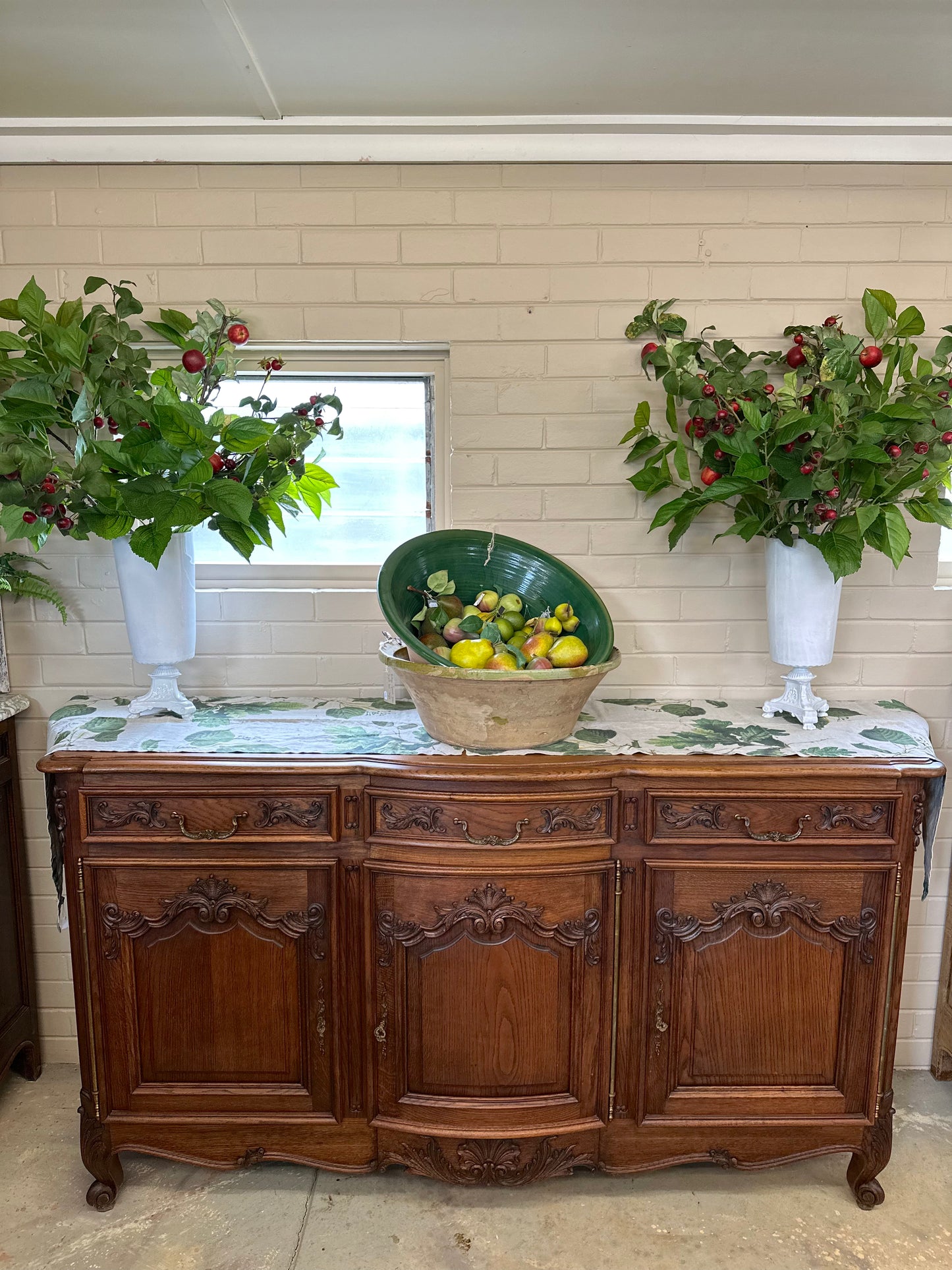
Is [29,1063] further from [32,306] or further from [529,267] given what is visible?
[529,267]

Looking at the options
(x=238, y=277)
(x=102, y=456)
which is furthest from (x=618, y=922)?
(x=238, y=277)

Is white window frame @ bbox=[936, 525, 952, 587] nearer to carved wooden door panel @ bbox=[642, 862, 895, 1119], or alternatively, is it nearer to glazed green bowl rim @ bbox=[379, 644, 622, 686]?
carved wooden door panel @ bbox=[642, 862, 895, 1119]

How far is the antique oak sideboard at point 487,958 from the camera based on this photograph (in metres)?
1.78

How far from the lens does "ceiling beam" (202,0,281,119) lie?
1578 millimetres

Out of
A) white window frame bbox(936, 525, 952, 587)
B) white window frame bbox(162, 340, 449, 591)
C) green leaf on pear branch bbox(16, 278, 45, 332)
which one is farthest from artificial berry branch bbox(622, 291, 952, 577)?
green leaf on pear branch bbox(16, 278, 45, 332)

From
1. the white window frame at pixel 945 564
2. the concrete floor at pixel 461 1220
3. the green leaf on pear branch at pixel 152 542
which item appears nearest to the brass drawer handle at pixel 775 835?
the concrete floor at pixel 461 1220

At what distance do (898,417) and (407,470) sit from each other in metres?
1.19

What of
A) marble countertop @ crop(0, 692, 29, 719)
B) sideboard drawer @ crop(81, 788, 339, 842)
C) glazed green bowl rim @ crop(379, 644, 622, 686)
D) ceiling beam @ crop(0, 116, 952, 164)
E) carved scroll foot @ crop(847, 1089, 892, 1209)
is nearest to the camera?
glazed green bowl rim @ crop(379, 644, 622, 686)

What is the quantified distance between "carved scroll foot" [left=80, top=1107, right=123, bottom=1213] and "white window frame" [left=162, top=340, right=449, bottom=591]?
1277 mm

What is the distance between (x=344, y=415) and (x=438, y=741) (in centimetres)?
95

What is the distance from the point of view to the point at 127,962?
1836 millimetres

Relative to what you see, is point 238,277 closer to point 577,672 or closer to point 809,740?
point 577,672

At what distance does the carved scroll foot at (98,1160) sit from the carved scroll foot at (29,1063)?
49 cm

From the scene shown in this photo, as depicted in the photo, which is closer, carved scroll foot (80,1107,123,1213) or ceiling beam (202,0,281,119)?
ceiling beam (202,0,281,119)
